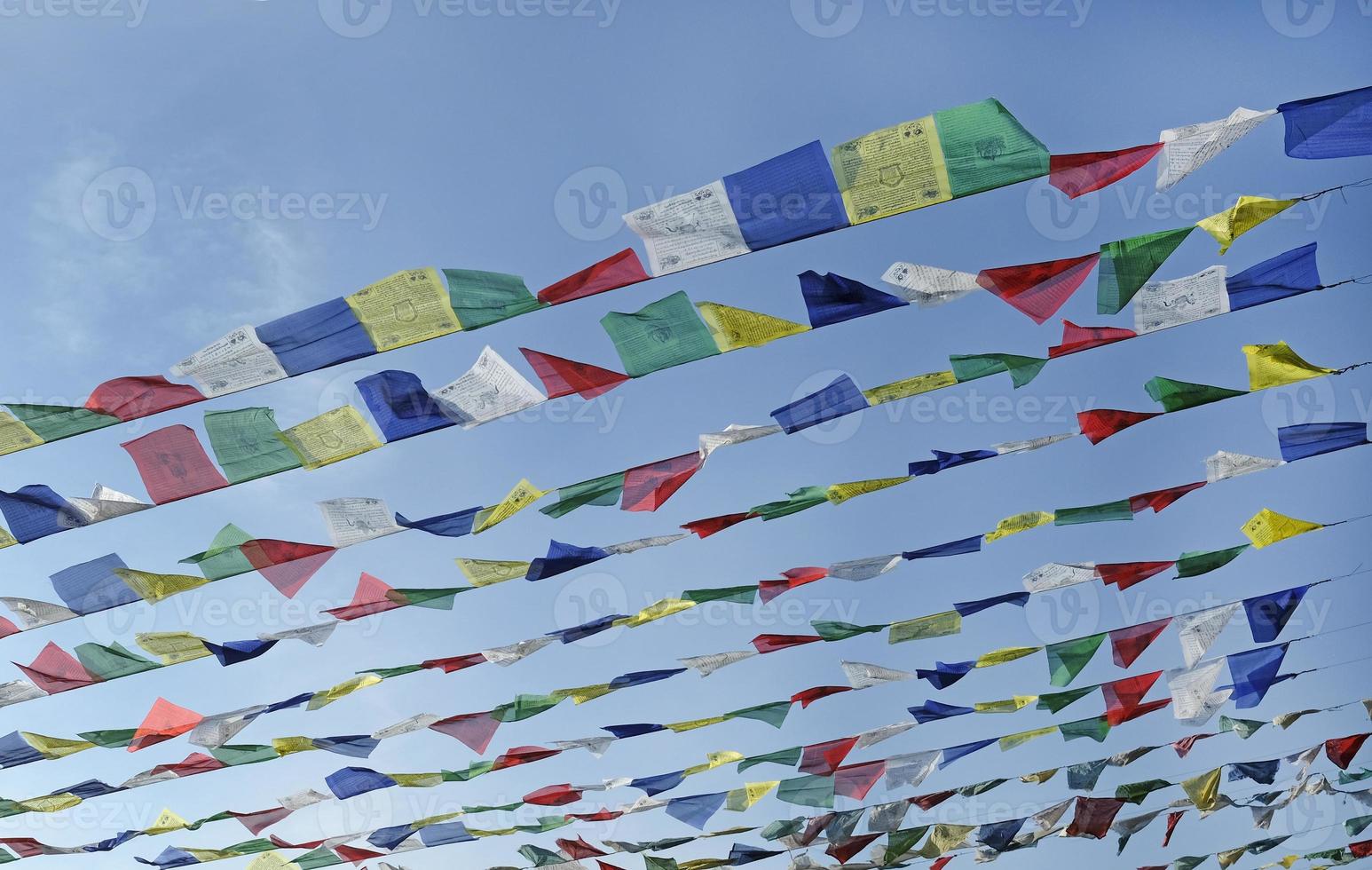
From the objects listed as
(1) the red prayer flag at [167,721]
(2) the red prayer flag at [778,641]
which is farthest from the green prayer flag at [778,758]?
(1) the red prayer flag at [167,721]

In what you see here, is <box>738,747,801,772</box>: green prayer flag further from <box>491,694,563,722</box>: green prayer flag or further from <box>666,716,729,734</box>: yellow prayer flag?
<box>491,694,563,722</box>: green prayer flag

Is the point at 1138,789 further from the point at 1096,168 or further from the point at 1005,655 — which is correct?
the point at 1096,168

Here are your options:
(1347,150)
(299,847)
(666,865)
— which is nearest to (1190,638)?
(1347,150)

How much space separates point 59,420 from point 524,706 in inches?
153

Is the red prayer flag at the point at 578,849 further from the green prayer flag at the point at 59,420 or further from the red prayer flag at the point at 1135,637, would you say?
the green prayer flag at the point at 59,420

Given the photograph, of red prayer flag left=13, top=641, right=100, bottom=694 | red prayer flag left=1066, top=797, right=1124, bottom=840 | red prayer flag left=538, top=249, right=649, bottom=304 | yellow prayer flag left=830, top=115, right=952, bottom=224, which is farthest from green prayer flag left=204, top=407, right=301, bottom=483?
red prayer flag left=1066, top=797, right=1124, bottom=840

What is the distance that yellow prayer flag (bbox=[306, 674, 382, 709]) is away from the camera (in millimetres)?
7355

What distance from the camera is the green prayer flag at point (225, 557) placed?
6.07 metres

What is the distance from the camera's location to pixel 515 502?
5.99 meters

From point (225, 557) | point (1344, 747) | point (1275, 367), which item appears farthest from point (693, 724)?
point (1344, 747)

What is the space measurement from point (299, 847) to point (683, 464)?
558 centimetres

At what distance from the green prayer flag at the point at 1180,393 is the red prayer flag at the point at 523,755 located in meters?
5.21

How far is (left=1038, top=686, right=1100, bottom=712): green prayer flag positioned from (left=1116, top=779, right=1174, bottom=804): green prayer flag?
5.81 ft

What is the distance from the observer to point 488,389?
5277 millimetres
